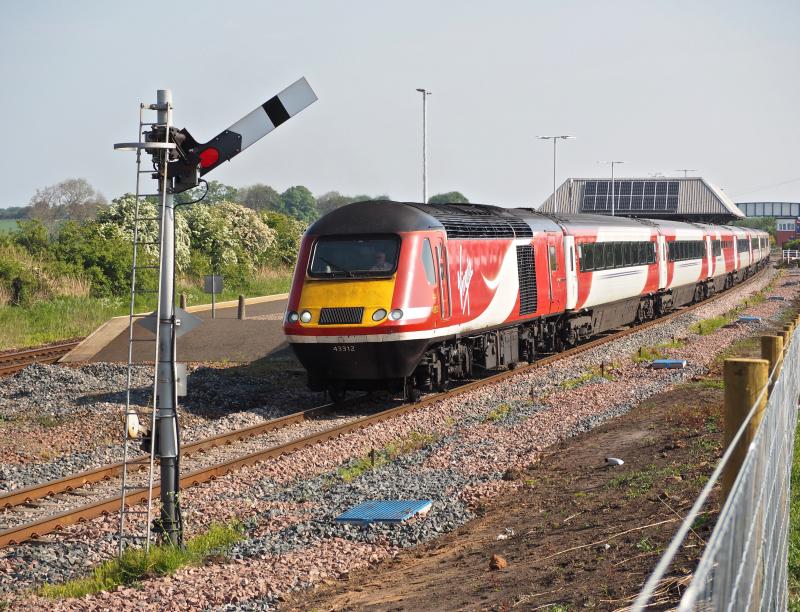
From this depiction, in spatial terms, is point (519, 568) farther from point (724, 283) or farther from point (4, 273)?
point (724, 283)

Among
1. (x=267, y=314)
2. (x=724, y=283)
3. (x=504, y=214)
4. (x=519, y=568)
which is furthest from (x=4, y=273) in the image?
(x=724, y=283)

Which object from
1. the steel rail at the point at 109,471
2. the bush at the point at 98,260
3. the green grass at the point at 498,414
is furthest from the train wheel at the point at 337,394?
the bush at the point at 98,260

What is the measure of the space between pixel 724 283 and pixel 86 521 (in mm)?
47669

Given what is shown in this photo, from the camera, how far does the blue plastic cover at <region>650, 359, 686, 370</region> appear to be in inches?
818

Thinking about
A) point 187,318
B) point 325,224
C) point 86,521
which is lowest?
point 86,521

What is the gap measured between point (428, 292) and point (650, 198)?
3688 inches

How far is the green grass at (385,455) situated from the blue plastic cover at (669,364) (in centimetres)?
796

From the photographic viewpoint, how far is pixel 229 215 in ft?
188

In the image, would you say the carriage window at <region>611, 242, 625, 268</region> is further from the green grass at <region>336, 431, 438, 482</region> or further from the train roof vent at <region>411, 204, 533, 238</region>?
the green grass at <region>336, 431, 438, 482</region>

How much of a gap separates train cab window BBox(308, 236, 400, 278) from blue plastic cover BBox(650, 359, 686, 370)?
766 centimetres

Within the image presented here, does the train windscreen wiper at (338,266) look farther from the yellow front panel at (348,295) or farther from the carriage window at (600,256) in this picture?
the carriage window at (600,256)

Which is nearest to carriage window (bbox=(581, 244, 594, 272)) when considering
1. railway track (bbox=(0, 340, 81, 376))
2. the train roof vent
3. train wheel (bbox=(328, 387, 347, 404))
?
the train roof vent

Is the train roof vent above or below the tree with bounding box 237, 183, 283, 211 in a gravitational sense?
below

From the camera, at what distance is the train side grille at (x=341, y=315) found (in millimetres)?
15875
